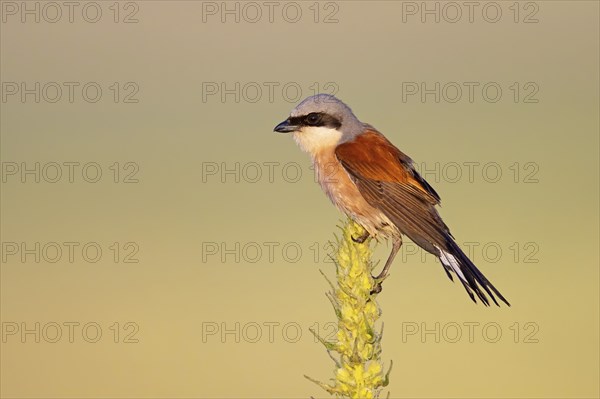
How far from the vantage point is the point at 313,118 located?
214 inches

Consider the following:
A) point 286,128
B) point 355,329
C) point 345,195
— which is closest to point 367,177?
point 345,195

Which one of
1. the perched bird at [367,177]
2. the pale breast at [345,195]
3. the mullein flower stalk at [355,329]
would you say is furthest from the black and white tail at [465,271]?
the mullein flower stalk at [355,329]

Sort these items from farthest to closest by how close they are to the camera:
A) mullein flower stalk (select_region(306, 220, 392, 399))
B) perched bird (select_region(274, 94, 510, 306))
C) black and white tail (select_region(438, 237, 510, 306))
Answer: perched bird (select_region(274, 94, 510, 306)) < black and white tail (select_region(438, 237, 510, 306)) < mullein flower stalk (select_region(306, 220, 392, 399))

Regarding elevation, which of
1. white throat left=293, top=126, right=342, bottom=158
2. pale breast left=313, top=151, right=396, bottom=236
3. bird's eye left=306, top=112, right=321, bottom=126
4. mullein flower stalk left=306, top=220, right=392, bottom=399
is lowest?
mullein flower stalk left=306, top=220, right=392, bottom=399

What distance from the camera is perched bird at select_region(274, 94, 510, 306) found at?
188 inches

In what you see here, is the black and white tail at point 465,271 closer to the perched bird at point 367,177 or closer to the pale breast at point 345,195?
the perched bird at point 367,177

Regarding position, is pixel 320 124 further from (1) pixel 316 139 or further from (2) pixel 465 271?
(2) pixel 465 271

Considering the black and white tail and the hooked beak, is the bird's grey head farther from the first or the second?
the black and white tail

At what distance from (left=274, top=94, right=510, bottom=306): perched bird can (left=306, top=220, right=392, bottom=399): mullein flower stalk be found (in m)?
1.98

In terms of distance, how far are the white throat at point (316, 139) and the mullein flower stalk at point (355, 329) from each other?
2.98 m

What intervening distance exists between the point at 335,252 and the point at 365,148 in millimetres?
2843

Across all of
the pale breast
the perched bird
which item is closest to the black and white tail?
the perched bird

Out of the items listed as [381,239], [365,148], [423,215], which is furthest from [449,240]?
[365,148]

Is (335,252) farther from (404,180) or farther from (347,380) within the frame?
(404,180)
